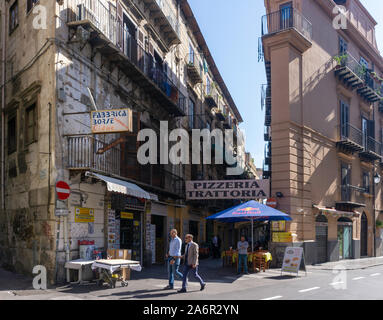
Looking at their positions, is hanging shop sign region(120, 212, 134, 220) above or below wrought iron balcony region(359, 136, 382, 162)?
below

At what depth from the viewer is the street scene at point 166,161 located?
12.1m

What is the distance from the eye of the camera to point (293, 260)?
14.9m

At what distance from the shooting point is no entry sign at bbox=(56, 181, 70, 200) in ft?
39.1

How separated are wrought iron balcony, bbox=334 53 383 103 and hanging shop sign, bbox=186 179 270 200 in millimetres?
9667

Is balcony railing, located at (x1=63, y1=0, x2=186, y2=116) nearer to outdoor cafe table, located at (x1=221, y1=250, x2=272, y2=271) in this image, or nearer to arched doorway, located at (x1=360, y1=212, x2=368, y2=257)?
outdoor cafe table, located at (x1=221, y1=250, x2=272, y2=271)

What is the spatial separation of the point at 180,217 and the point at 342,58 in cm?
1274

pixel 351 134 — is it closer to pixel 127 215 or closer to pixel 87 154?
pixel 127 215

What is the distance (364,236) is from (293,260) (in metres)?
15.0

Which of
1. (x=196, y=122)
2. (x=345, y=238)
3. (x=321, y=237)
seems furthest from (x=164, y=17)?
(x=345, y=238)

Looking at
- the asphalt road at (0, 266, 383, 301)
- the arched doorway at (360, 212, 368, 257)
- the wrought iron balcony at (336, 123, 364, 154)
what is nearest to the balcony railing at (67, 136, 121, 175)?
the asphalt road at (0, 266, 383, 301)
